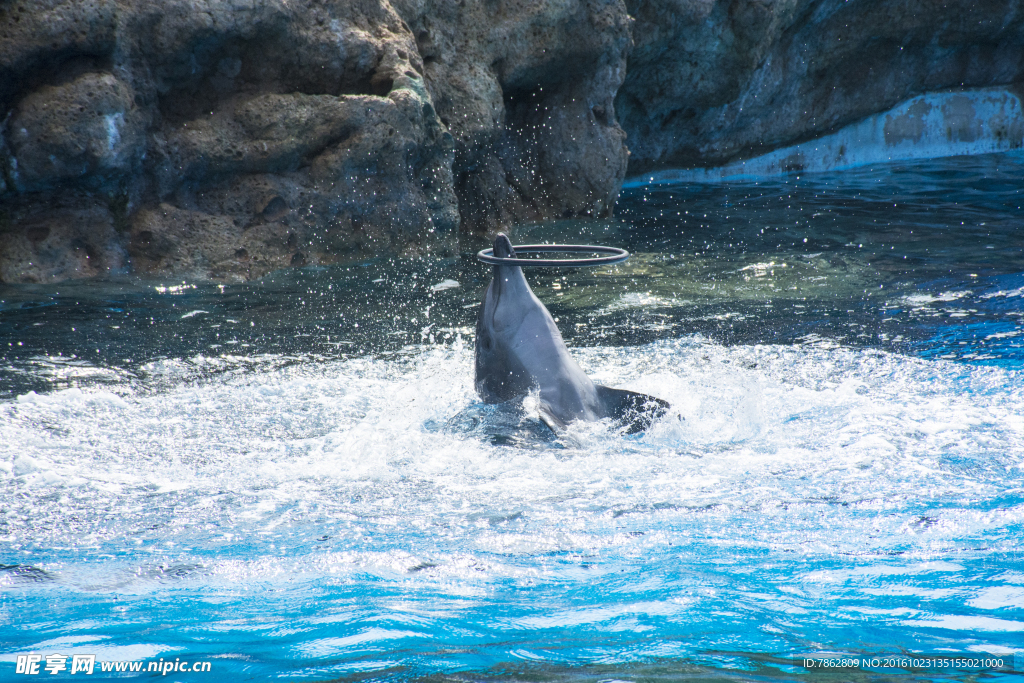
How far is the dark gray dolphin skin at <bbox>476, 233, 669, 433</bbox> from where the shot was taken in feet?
13.3

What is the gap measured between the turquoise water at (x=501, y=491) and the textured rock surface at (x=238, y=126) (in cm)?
108

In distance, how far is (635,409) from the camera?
405 cm

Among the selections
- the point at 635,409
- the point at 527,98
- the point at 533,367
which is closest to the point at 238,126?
the point at 527,98

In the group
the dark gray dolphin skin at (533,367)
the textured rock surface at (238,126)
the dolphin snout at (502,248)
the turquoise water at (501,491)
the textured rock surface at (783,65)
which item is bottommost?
the turquoise water at (501,491)

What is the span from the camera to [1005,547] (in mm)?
2920

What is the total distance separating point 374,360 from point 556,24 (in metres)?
6.37

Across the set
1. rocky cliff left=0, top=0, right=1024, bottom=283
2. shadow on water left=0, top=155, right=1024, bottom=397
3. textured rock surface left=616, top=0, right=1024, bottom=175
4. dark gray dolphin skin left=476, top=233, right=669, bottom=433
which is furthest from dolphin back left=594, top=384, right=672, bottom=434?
textured rock surface left=616, top=0, right=1024, bottom=175

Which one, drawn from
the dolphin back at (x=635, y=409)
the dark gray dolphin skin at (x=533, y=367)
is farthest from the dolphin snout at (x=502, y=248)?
the dolphin back at (x=635, y=409)

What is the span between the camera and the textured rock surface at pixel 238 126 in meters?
7.60

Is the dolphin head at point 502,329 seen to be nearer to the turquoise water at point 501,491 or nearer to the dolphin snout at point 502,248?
the dolphin snout at point 502,248

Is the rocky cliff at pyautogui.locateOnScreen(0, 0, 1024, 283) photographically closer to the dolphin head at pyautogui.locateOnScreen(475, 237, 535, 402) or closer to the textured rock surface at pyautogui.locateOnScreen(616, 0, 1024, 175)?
the textured rock surface at pyautogui.locateOnScreen(616, 0, 1024, 175)

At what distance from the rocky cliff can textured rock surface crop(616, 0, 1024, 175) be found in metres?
2.60

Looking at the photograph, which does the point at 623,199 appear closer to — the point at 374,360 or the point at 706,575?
the point at 374,360

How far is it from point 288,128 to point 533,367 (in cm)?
546
